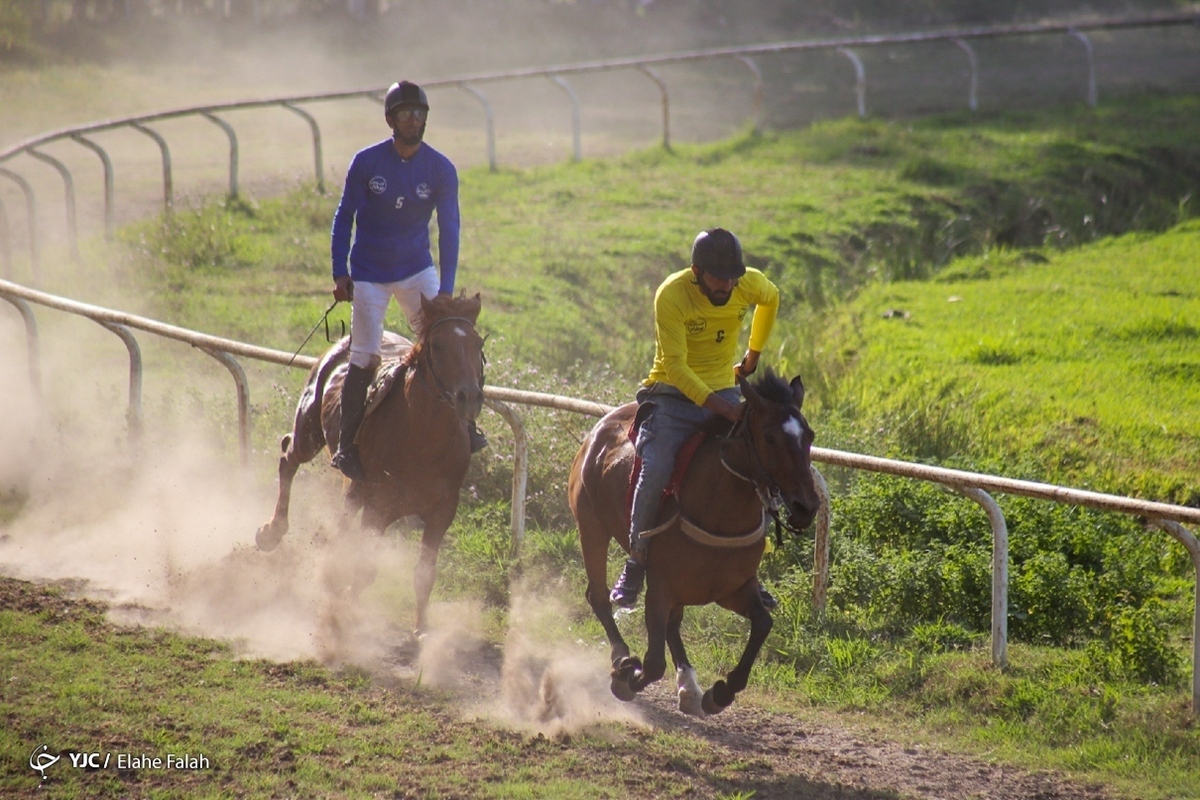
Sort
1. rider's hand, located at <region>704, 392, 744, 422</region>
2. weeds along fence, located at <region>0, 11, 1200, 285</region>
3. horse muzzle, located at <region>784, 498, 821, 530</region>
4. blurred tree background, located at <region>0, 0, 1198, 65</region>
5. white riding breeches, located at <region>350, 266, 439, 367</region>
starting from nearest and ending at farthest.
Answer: horse muzzle, located at <region>784, 498, 821, 530</region>
rider's hand, located at <region>704, 392, 744, 422</region>
white riding breeches, located at <region>350, 266, 439, 367</region>
weeds along fence, located at <region>0, 11, 1200, 285</region>
blurred tree background, located at <region>0, 0, 1198, 65</region>

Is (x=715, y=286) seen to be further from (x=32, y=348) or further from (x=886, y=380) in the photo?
(x=32, y=348)

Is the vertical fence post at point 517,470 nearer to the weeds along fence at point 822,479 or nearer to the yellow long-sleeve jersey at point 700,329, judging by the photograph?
the weeds along fence at point 822,479

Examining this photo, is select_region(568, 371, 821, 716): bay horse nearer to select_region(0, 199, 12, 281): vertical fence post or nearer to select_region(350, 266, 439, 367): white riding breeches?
select_region(350, 266, 439, 367): white riding breeches

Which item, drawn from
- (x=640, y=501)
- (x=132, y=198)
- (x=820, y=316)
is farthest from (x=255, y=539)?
(x=132, y=198)

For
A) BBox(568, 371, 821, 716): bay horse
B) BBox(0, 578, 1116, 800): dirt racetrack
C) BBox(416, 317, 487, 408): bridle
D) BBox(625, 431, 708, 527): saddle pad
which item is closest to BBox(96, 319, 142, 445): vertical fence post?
BBox(416, 317, 487, 408): bridle

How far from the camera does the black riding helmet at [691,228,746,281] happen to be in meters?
6.46

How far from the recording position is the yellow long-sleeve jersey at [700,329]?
21.8ft

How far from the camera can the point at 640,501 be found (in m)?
6.72

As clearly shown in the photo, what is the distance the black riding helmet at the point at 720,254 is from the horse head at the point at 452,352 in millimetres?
1552

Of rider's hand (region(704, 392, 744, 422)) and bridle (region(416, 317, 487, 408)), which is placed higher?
bridle (region(416, 317, 487, 408))

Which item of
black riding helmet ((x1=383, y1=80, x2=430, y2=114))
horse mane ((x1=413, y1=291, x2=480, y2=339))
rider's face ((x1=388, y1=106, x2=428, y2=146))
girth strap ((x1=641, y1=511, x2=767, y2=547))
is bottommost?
girth strap ((x1=641, y1=511, x2=767, y2=547))

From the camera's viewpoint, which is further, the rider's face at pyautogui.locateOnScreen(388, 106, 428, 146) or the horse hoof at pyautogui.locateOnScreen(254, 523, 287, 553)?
the horse hoof at pyautogui.locateOnScreen(254, 523, 287, 553)

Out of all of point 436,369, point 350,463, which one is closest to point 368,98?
point 350,463

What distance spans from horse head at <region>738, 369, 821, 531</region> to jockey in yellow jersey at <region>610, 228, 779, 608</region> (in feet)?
0.67
